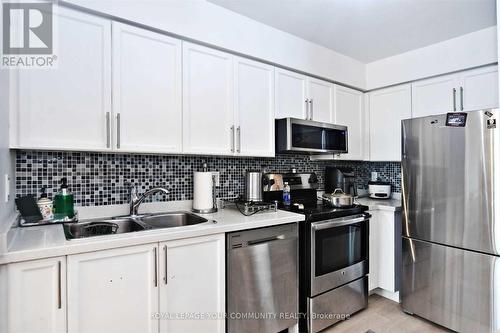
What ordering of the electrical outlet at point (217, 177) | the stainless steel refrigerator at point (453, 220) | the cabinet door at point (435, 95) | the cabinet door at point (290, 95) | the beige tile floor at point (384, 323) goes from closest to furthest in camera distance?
the stainless steel refrigerator at point (453, 220) → the beige tile floor at point (384, 323) → the electrical outlet at point (217, 177) → the cabinet door at point (290, 95) → the cabinet door at point (435, 95)

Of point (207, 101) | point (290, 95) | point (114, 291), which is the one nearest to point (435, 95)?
point (290, 95)

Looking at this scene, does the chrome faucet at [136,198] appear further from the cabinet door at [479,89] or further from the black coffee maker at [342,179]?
the cabinet door at [479,89]

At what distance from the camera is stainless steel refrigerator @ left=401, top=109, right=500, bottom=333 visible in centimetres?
183

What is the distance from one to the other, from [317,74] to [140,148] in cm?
178

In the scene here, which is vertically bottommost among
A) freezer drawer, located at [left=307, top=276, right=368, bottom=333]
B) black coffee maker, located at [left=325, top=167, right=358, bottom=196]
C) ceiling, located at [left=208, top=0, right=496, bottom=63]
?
freezer drawer, located at [left=307, top=276, right=368, bottom=333]

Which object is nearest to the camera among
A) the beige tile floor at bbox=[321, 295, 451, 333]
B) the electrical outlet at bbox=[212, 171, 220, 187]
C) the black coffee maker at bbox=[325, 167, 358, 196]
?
the beige tile floor at bbox=[321, 295, 451, 333]

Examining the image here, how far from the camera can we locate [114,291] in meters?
1.28

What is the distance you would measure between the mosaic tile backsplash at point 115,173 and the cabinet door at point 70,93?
268 millimetres

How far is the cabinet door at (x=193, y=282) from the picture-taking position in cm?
142

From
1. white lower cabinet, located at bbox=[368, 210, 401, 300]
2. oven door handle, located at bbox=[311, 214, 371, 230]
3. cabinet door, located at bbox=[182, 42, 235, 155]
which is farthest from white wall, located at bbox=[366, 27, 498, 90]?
cabinet door, located at bbox=[182, 42, 235, 155]

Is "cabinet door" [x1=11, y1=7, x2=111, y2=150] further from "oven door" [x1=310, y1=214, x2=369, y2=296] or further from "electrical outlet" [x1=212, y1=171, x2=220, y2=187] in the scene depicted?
"oven door" [x1=310, y1=214, x2=369, y2=296]

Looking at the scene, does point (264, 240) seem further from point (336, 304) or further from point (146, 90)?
point (146, 90)

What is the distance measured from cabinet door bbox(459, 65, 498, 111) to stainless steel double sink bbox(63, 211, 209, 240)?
98.2 inches

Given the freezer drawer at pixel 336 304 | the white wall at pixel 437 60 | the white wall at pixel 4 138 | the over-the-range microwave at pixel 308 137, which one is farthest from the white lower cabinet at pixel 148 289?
the white wall at pixel 437 60
